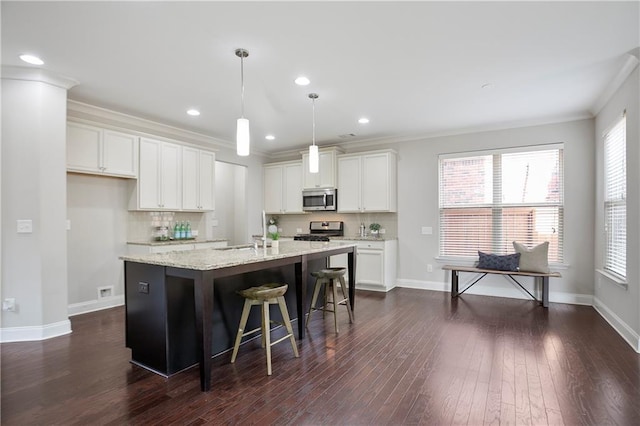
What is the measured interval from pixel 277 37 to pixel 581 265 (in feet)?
16.0

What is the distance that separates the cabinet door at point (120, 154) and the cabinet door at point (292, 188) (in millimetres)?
2827

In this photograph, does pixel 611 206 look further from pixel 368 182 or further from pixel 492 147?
pixel 368 182

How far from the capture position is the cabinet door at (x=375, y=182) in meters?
5.79

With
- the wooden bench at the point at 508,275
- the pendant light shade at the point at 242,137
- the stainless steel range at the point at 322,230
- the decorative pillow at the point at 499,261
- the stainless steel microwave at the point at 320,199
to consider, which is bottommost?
the wooden bench at the point at 508,275

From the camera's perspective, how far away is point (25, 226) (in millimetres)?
3377

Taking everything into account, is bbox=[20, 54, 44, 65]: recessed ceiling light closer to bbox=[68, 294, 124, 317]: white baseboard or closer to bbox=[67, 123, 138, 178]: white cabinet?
bbox=[67, 123, 138, 178]: white cabinet

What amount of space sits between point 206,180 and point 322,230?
2325 mm

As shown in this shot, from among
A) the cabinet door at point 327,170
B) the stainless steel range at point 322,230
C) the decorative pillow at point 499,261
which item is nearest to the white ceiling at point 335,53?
the cabinet door at point 327,170

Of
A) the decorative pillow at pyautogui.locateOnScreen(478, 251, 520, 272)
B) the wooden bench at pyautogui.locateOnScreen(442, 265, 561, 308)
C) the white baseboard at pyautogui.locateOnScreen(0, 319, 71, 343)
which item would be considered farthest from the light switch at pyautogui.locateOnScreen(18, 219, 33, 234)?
the decorative pillow at pyautogui.locateOnScreen(478, 251, 520, 272)

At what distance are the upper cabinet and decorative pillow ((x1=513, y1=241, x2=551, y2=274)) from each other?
10.3 ft

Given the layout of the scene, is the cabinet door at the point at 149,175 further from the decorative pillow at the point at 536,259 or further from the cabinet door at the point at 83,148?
the decorative pillow at the point at 536,259

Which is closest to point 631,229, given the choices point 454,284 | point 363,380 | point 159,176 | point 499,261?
point 499,261

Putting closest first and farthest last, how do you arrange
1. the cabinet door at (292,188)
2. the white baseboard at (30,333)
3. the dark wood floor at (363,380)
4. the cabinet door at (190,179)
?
the dark wood floor at (363,380), the white baseboard at (30,333), the cabinet door at (190,179), the cabinet door at (292,188)

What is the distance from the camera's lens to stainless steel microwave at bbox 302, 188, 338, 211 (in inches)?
246
